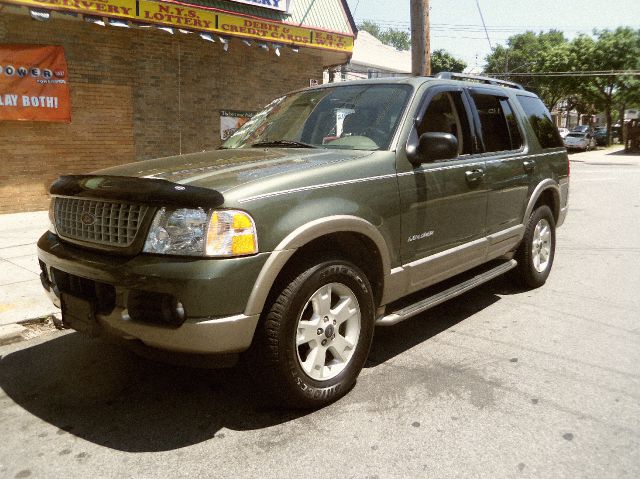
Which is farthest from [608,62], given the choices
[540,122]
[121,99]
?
[540,122]

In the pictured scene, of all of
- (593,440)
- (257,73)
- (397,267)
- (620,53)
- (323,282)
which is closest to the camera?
(593,440)

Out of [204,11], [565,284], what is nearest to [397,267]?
[565,284]

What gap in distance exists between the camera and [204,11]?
1089 centimetres

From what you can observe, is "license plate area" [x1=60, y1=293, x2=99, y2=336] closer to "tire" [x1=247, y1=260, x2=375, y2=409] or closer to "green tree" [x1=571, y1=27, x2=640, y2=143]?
"tire" [x1=247, y1=260, x2=375, y2=409]

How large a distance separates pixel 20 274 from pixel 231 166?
3.91 m

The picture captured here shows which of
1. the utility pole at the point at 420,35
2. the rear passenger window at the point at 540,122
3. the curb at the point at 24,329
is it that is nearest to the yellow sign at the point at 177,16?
the utility pole at the point at 420,35

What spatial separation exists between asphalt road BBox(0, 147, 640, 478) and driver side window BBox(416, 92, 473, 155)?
1512 millimetres

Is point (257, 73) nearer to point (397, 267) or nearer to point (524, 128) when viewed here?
point (524, 128)

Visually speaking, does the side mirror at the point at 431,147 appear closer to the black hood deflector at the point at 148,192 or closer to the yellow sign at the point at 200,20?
the black hood deflector at the point at 148,192

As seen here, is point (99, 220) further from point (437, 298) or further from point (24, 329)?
point (437, 298)

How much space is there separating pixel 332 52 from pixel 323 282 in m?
12.1

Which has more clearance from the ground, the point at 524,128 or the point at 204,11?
the point at 204,11

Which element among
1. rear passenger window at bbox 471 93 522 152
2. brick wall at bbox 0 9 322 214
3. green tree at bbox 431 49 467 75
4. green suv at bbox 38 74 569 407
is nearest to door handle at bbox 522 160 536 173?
rear passenger window at bbox 471 93 522 152

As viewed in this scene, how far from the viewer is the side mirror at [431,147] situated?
141 inches
